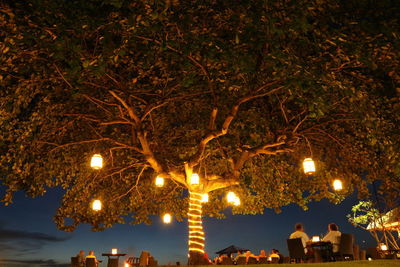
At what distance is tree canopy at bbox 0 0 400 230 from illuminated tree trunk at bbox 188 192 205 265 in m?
0.73

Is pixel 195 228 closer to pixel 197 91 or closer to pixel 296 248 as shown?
pixel 296 248

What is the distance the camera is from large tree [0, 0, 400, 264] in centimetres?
728

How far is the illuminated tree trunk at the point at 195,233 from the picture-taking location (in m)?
10.5

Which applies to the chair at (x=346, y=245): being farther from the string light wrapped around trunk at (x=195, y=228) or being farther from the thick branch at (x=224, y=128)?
the thick branch at (x=224, y=128)

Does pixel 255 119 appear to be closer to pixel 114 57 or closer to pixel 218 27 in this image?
pixel 218 27

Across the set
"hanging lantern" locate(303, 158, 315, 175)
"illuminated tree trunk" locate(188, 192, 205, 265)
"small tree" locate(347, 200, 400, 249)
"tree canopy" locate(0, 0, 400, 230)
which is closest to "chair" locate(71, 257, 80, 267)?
"tree canopy" locate(0, 0, 400, 230)

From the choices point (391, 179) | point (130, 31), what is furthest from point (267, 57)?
point (391, 179)

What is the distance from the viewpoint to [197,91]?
10.3 metres

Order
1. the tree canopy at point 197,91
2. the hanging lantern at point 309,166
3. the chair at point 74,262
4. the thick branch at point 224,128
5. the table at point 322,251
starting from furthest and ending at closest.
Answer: the chair at point 74,262
the table at point 322,251
the thick branch at point 224,128
the hanging lantern at point 309,166
the tree canopy at point 197,91

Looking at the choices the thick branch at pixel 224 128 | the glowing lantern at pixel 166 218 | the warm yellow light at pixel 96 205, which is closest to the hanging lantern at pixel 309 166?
the thick branch at pixel 224 128

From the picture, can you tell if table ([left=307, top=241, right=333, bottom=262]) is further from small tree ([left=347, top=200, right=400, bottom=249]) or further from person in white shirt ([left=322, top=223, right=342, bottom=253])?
small tree ([left=347, top=200, right=400, bottom=249])

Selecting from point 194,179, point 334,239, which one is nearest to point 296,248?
point 334,239

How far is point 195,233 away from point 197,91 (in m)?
4.42

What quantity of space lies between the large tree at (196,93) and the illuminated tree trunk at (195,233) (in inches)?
1.9
